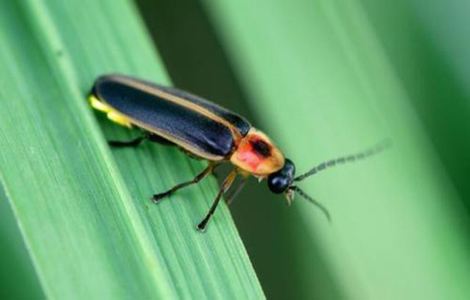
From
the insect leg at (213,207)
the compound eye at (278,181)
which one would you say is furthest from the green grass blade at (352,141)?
the insect leg at (213,207)

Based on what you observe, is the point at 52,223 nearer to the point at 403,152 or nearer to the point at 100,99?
the point at 100,99

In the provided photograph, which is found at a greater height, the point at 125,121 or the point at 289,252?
the point at 125,121

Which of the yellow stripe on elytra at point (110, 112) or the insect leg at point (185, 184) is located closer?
the insect leg at point (185, 184)

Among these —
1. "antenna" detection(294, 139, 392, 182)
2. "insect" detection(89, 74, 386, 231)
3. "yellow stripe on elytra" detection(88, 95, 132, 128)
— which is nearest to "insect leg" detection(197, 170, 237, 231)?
"insect" detection(89, 74, 386, 231)

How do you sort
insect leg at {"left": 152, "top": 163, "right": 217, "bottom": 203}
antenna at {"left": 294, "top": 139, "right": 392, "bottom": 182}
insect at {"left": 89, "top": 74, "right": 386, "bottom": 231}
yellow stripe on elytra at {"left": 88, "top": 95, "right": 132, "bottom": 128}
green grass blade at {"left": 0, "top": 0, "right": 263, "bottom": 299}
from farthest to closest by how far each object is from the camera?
1. antenna at {"left": 294, "top": 139, "right": 392, "bottom": 182}
2. insect at {"left": 89, "top": 74, "right": 386, "bottom": 231}
3. yellow stripe on elytra at {"left": 88, "top": 95, "right": 132, "bottom": 128}
4. insect leg at {"left": 152, "top": 163, "right": 217, "bottom": 203}
5. green grass blade at {"left": 0, "top": 0, "right": 263, "bottom": 299}

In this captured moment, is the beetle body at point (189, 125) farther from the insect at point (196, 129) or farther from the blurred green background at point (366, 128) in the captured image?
the blurred green background at point (366, 128)

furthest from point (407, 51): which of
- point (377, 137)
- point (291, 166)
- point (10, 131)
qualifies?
point (10, 131)

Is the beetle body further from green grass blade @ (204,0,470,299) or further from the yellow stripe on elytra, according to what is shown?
green grass blade @ (204,0,470,299)
